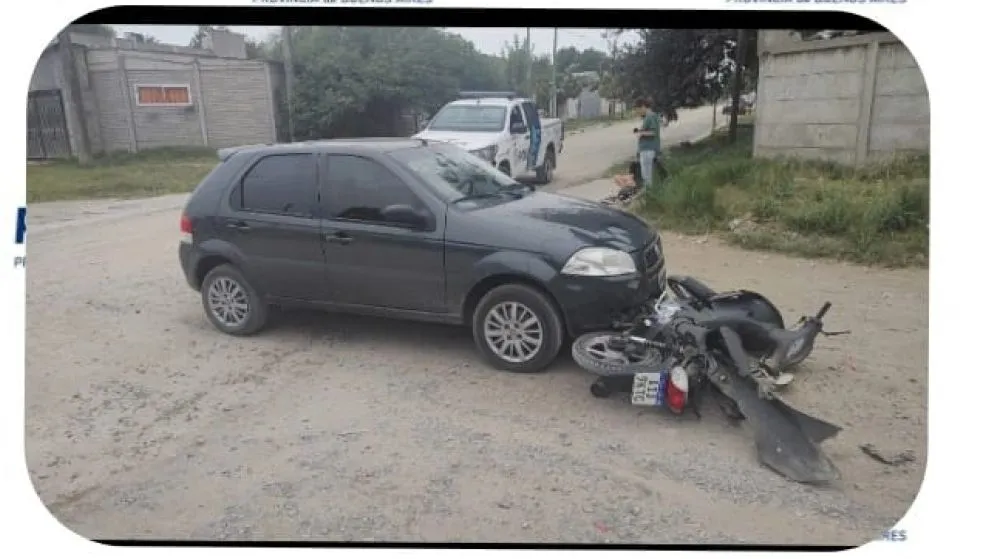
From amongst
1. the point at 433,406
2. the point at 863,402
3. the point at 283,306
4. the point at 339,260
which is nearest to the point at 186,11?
the point at 339,260

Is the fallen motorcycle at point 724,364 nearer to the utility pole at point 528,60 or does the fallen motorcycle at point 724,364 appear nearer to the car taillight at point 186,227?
the utility pole at point 528,60

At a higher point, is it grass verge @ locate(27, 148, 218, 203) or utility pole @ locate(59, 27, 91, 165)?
utility pole @ locate(59, 27, 91, 165)

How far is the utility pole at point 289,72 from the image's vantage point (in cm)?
263

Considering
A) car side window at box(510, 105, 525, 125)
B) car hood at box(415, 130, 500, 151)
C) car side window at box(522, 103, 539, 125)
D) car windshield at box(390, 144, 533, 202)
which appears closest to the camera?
Answer: car windshield at box(390, 144, 533, 202)

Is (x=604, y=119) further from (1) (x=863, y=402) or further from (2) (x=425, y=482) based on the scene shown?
(2) (x=425, y=482)

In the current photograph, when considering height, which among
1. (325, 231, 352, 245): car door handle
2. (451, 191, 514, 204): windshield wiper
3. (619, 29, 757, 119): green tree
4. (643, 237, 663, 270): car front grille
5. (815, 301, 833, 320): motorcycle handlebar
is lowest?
(815, 301, 833, 320): motorcycle handlebar

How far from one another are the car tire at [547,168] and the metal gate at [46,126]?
2599mm

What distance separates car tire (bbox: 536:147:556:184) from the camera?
4133 mm

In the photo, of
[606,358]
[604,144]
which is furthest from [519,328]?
[604,144]

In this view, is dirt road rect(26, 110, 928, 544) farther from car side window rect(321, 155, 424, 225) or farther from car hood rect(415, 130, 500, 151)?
car hood rect(415, 130, 500, 151)

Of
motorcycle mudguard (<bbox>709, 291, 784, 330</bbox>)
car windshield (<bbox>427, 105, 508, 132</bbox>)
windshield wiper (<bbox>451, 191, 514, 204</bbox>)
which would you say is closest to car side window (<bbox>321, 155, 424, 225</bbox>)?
windshield wiper (<bbox>451, 191, 514, 204</bbox>)

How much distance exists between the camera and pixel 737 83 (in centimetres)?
312

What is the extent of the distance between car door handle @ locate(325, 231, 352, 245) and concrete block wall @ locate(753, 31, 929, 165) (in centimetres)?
209

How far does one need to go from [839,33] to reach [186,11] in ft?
8.51
